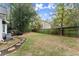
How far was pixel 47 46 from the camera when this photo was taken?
7.24ft

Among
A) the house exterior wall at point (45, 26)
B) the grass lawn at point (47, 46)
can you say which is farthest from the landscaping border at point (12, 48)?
the house exterior wall at point (45, 26)

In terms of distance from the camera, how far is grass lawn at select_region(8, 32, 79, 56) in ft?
7.22

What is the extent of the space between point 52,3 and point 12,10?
378mm

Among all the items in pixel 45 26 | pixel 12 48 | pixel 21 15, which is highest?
pixel 21 15

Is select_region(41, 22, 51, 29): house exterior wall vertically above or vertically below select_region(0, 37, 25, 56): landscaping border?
above

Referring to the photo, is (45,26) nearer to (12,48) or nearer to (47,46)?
(47,46)

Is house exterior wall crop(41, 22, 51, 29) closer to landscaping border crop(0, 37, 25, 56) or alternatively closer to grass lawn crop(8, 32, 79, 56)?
grass lawn crop(8, 32, 79, 56)

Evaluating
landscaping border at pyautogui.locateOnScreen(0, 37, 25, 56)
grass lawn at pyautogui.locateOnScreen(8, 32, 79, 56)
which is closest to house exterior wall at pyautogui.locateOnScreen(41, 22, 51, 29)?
grass lawn at pyautogui.locateOnScreen(8, 32, 79, 56)

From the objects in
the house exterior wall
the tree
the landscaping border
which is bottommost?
the landscaping border

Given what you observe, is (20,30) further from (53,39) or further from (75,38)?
(75,38)

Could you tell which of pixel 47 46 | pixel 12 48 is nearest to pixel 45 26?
pixel 47 46

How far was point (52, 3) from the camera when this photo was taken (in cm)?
222

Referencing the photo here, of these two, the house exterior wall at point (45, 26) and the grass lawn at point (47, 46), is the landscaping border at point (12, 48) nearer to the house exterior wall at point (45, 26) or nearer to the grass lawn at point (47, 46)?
the grass lawn at point (47, 46)

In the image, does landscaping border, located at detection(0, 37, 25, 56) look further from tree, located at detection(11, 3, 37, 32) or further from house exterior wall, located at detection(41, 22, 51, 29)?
house exterior wall, located at detection(41, 22, 51, 29)
